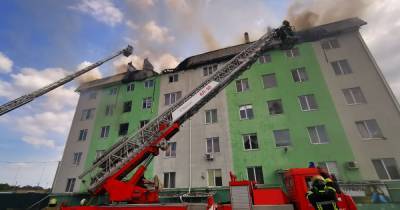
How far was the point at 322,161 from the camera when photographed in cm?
1677

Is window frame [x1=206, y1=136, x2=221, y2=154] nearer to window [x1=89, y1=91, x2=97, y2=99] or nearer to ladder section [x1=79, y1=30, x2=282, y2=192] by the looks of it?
ladder section [x1=79, y1=30, x2=282, y2=192]

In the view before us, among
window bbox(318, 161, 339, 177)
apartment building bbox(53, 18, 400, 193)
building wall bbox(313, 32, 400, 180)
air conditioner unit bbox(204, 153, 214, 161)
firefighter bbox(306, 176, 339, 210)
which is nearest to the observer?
firefighter bbox(306, 176, 339, 210)

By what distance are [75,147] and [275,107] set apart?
25.9m

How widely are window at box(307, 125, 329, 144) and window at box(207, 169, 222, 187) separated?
9180 millimetres

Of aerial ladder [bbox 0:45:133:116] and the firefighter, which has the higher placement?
aerial ladder [bbox 0:45:133:116]

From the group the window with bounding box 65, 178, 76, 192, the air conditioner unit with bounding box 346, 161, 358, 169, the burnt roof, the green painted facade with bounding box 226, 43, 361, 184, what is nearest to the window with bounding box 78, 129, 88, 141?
the window with bounding box 65, 178, 76, 192

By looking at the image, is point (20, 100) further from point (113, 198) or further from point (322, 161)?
point (322, 161)

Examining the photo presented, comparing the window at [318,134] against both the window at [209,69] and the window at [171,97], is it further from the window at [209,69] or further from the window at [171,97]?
the window at [171,97]

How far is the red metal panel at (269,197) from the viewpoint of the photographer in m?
8.37

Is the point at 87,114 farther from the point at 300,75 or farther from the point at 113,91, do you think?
the point at 300,75

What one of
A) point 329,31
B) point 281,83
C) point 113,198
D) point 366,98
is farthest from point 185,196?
point 329,31

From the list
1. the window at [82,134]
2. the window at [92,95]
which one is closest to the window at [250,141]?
the window at [82,134]

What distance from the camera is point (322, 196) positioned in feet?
17.5

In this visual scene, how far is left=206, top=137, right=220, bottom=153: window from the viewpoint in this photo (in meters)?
20.2
